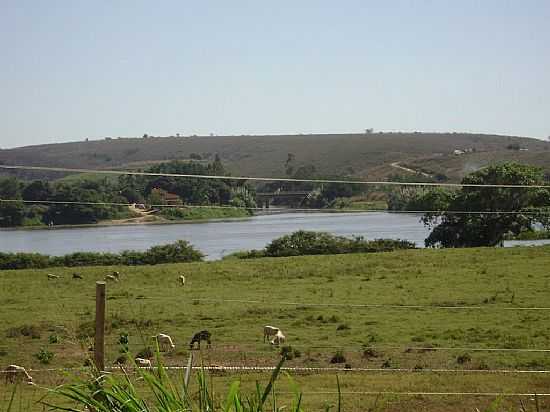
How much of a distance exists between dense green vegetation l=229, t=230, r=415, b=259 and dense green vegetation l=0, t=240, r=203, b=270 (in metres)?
2.60

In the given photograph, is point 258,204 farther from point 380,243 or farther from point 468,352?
point 468,352

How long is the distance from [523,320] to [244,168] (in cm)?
10679

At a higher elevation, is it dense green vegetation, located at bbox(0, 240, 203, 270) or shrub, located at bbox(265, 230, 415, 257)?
shrub, located at bbox(265, 230, 415, 257)

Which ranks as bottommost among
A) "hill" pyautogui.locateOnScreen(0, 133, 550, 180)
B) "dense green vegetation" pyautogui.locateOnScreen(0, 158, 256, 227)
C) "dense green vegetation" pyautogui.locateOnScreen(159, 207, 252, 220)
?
"dense green vegetation" pyautogui.locateOnScreen(159, 207, 252, 220)

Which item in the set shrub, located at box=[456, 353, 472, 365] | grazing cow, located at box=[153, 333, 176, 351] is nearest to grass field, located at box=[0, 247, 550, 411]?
shrub, located at box=[456, 353, 472, 365]

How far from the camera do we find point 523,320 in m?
21.2

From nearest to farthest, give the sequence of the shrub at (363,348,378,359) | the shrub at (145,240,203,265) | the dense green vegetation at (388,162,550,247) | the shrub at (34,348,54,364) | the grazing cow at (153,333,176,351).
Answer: the shrub at (363,348,378,359) < the shrub at (34,348,54,364) < the grazing cow at (153,333,176,351) < the shrub at (145,240,203,265) < the dense green vegetation at (388,162,550,247)

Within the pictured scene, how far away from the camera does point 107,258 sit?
40.8m

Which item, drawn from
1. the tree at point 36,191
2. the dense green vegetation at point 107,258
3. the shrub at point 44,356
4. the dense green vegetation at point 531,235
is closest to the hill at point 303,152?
the dense green vegetation at point 531,235

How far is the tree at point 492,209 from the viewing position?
45.1 metres

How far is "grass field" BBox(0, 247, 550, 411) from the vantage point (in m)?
14.6

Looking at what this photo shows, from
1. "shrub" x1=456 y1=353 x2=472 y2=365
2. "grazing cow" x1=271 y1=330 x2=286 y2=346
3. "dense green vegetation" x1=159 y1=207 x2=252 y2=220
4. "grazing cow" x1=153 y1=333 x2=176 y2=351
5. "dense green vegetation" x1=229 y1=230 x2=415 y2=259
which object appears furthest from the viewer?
"dense green vegetation" x1=159 y1=207 x2=252 y2=220

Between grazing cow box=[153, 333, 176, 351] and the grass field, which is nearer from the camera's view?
the grass field

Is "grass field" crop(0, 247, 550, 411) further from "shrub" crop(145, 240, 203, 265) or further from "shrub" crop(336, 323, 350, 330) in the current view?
"shrub" crop(145, 240, 203, 265)
